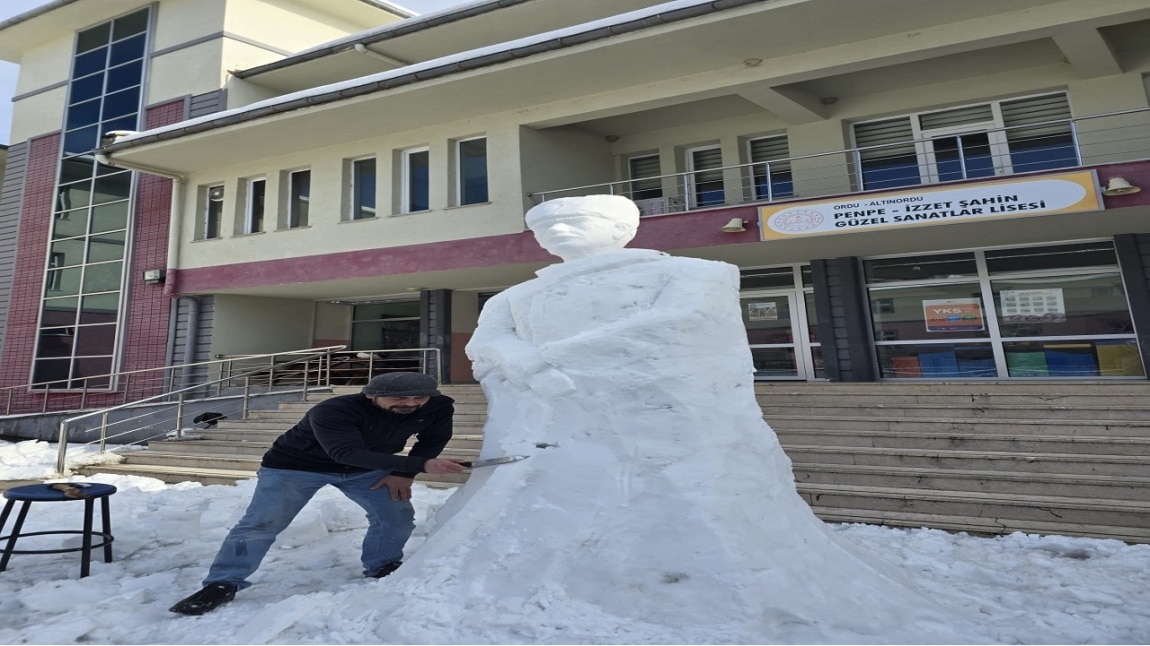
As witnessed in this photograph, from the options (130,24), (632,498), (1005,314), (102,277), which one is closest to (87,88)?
(130,24)

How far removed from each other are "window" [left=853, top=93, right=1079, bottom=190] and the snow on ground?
7060mm

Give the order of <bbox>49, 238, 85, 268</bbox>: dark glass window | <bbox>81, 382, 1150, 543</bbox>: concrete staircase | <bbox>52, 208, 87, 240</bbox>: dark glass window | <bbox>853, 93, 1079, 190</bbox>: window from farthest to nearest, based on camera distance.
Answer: <bbox>52, 208, 87, 240</bbox>: dark glass window, <bbox>49, 238, 85, 268</bbox>: dark glass window, <bbox>853, 93, 1079, 190</bbox>: window, <bbox>81, 382, 1150, 543</bbox>: concrete staircase

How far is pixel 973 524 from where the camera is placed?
14.5 ft

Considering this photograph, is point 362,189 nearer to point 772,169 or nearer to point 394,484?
point 772,169

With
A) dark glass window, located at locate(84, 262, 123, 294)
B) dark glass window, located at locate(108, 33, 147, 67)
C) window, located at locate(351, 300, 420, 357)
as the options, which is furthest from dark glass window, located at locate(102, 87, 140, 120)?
window, located at locate(351, 300, 420, 357)

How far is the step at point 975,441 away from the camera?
17.7 ft

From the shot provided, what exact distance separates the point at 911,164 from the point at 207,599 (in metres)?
11.3

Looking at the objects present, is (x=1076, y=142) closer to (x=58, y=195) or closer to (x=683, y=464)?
(x=683, y=464)

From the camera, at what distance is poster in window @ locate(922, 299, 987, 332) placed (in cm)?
950

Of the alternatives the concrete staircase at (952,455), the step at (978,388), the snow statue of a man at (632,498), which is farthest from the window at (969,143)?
the snow statue of a man at (632,498)

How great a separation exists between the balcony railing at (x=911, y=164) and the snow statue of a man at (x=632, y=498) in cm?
636

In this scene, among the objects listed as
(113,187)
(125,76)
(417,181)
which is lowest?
(417,181)

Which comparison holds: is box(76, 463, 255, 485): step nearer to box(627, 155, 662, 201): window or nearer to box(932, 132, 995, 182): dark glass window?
box(627, 155, 662, 201): window

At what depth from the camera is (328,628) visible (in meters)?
2.55
